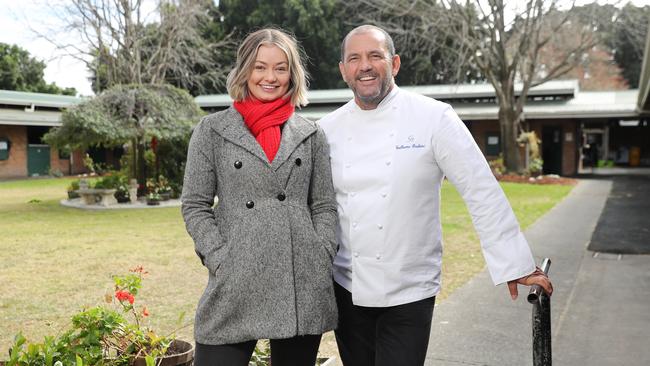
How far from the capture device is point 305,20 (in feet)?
126

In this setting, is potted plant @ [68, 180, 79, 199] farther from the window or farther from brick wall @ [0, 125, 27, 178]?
the window

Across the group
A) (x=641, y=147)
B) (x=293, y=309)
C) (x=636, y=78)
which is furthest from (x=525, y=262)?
(x=636, y=78)

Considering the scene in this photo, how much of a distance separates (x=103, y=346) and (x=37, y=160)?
30740 millimetres

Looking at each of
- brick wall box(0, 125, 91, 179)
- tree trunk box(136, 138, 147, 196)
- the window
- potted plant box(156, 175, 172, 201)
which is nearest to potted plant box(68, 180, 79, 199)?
tree trunk box(136, 138, 147, 196)

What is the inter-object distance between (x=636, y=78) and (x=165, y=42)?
36151 millimetres

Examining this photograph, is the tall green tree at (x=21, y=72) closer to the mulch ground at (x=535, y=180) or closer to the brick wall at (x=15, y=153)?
the brick wall at (x=15, y=153)

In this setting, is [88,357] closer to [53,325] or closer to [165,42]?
[53,325]

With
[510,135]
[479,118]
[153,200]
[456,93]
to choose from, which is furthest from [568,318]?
[456,93]

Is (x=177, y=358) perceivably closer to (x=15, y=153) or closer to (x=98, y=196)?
(x=98, y=196)

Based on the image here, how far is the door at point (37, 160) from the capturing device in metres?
31.1

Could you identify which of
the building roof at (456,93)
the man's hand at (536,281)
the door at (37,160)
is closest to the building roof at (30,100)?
the door at (37,160)

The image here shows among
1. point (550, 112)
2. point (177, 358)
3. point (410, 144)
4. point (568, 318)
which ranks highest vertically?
point (550, 112)

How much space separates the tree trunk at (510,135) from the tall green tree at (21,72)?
113 ft

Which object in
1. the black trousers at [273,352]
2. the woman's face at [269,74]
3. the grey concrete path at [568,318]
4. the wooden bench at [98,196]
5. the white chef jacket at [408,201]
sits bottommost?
the grey concrete path at [568,318]
